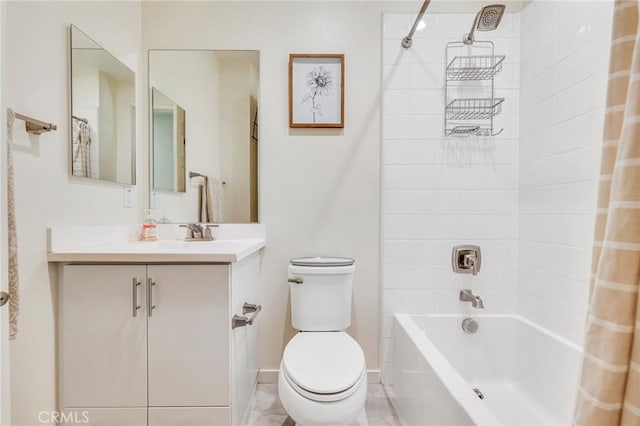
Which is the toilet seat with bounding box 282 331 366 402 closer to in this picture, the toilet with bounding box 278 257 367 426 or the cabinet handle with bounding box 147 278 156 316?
the toilet with bounding box 278 257 367 426

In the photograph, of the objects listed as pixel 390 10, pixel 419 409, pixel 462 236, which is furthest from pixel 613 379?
pixel 390 10

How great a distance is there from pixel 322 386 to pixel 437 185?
128 cm

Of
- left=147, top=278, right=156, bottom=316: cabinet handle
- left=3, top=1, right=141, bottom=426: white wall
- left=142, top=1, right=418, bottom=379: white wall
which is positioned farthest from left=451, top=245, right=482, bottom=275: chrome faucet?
left=3, top=1, right=141, bottom=426: white wall

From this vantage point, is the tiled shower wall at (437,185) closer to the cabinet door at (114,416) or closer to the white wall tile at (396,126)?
the white wall tile at (396,126)

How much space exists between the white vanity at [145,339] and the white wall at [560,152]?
58.8 inches

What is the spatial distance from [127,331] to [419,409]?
122cm

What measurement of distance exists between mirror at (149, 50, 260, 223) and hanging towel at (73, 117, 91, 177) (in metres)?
0.50

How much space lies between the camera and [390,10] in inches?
74.0

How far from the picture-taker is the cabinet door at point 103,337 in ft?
3.93

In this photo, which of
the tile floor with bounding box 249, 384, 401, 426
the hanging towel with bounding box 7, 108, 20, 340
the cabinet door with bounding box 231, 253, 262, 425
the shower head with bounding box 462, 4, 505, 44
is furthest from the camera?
the tile floor with bounding box 249, 384, 401, 426

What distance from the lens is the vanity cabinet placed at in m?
1.20

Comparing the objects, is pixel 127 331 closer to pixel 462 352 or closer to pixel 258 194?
pixel 258 194

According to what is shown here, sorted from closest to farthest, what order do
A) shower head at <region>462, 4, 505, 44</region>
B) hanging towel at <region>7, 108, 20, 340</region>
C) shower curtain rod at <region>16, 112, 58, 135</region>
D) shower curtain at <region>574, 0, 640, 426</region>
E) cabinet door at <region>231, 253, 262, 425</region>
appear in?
shower curtain at <region>574, 0, 640, 426</region> → hanging towel at <region>7, 108, 20, 340</region> → shower curtain rod at <region>16, 112, 58, 135</region> → cabinet door at <region>231, 253, 262, 425</region> → shower head at <region>462, 4, 505, 44</region>

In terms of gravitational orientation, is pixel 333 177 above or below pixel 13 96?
below
